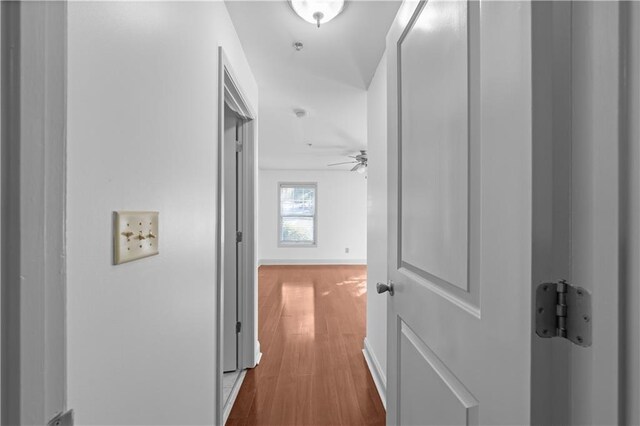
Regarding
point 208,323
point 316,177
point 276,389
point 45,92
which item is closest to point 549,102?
point 45,92

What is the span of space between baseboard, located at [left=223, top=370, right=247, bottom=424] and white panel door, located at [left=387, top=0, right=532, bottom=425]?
115 centimetres

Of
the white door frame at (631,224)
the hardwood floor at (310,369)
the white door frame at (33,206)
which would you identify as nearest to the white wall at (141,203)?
the white door frame at (33,206)

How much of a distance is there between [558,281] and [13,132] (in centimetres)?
84

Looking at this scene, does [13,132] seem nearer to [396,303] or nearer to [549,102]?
[549,102]

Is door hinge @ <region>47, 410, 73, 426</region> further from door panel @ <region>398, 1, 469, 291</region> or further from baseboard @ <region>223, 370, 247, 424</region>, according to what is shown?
baseboard @ <region>223, 370, 247, 424</region>

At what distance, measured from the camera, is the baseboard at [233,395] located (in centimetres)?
179

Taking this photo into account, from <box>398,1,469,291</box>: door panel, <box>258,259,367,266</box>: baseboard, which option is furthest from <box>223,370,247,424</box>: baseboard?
<box>258,259,367,266</box>: baseboard

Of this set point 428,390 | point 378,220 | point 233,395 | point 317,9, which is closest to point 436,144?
point 428,390

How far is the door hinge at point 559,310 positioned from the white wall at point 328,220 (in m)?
6.83

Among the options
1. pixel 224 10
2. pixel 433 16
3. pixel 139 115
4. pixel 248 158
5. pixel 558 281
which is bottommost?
pixel 558 281

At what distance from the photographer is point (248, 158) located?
231cm

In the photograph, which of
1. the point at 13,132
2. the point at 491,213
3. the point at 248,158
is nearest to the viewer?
the point at 13,132

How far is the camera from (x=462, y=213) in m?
0.71

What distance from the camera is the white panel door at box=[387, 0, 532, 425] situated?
54 centimetres
